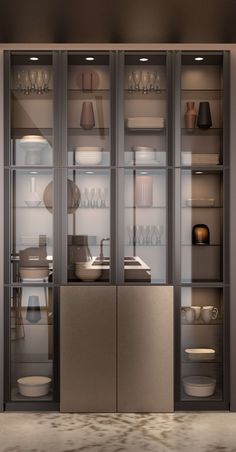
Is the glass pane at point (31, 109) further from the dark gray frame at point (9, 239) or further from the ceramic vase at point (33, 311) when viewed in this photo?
the ceramic vase at point (33, 311)

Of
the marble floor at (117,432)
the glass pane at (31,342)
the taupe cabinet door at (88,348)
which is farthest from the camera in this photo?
the glass pane at (31,342)

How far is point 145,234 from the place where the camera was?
5367 mm

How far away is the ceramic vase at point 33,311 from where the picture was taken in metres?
5.38

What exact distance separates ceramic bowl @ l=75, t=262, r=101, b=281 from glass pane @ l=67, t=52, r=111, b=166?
2.52 feet

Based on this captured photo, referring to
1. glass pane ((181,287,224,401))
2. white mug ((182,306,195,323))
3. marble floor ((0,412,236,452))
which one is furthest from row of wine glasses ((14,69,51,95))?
marble floor ((0,412,236,452))

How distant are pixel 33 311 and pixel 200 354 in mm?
1315

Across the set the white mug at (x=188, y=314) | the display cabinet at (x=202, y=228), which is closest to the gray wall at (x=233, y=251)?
the display cabinet at (x=202, y=228)

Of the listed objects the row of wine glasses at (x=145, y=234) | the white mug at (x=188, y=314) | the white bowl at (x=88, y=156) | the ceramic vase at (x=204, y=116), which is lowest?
the white mug at (x=188, y=314)

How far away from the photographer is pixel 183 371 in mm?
5352

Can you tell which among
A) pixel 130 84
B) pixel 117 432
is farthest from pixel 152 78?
pixel 117 432

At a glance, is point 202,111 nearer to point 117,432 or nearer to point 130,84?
point 130,84

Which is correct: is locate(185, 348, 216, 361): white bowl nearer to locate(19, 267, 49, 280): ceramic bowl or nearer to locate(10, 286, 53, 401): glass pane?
locate(10, 286, 53, 401): glass pane

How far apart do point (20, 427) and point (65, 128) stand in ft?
7.21

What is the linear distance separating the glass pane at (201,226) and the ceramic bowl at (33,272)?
41.4 inches
